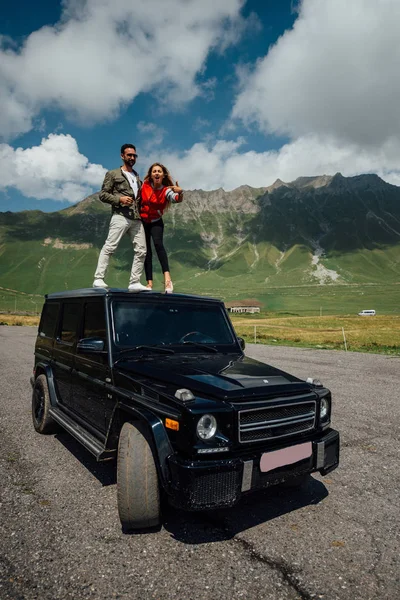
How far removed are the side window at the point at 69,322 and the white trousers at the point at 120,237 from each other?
126cm

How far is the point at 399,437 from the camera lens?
6.00 metres

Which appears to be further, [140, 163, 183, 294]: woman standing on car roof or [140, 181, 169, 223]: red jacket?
[140, 181, 169, 223]: red jacket

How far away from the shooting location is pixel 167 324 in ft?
14.9

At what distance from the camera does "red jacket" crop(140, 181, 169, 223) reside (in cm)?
672

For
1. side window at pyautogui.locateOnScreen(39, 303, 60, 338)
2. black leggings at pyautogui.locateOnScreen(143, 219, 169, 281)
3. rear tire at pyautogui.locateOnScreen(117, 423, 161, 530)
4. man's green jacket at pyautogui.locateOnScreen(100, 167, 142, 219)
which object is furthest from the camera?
black leggings at pyautogui.locateOnScreen(143, 219, 169, 281)

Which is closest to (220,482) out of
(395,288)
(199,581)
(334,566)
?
(199,581)

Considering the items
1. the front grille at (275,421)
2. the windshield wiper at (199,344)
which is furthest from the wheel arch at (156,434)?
the windshield wiper at (199,344)

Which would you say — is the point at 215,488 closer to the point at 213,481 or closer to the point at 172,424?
the point at 213,481

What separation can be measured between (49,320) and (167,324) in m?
2.80

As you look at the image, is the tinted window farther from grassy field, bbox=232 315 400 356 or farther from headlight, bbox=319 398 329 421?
grassy field, bbox=232 315 400 356

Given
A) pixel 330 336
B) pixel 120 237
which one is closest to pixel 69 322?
pixel 120 237

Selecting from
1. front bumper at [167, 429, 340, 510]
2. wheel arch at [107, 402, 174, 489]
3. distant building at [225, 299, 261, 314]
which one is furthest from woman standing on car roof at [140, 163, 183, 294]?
distant building at [225, 299, 261, 314]

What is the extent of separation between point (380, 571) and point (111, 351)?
2.99 m

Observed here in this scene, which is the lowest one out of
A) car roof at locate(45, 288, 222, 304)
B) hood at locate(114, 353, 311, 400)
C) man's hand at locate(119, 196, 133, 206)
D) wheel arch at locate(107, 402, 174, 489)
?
wheel arch at locate(107, 402, 174, 489)
